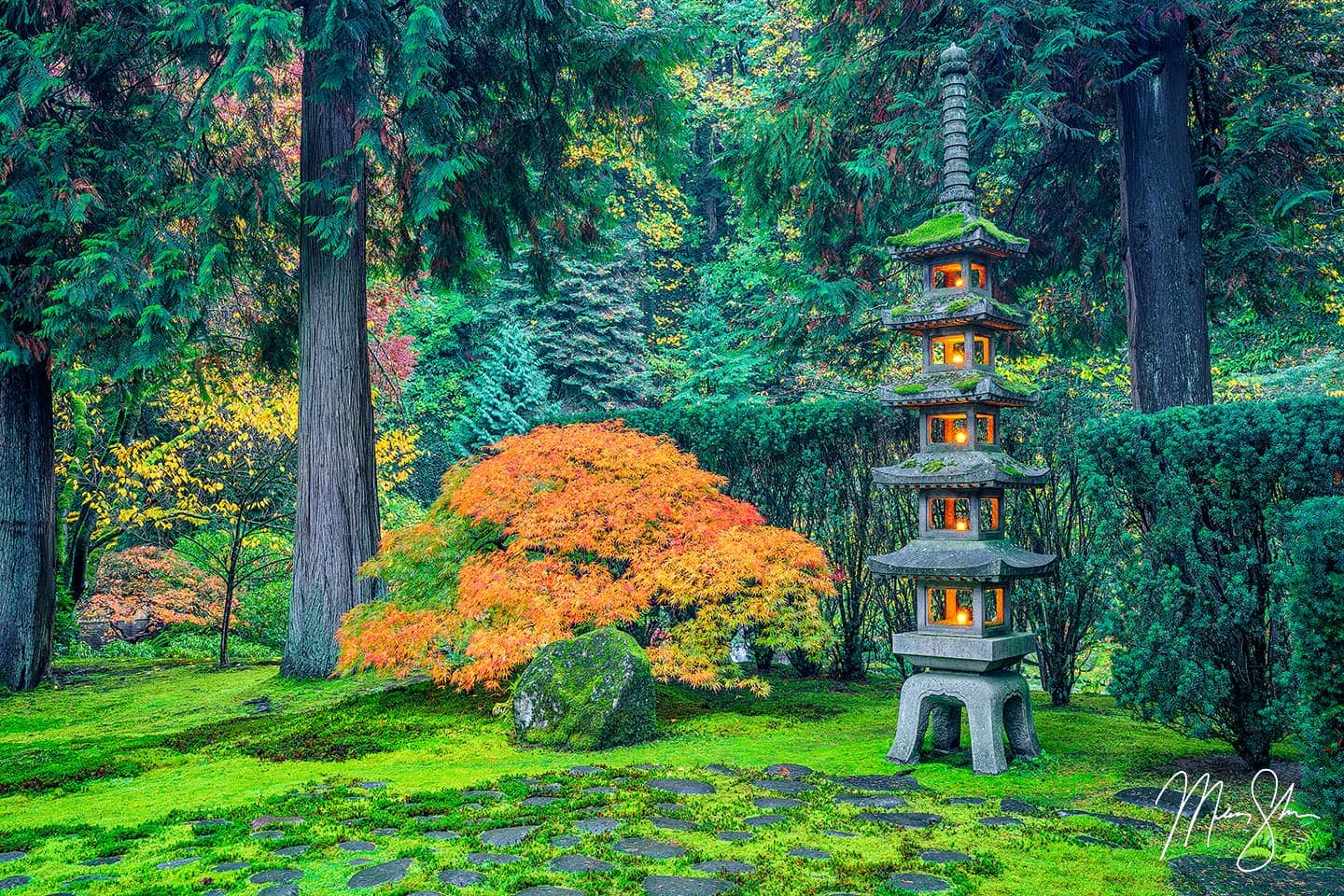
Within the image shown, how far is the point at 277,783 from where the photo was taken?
16.3 feet

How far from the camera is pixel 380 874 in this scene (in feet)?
11.2

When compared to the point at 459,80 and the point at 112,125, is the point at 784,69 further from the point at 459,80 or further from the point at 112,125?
the point at 112,125

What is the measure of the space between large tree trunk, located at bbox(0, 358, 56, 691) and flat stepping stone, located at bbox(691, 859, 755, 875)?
338 inches

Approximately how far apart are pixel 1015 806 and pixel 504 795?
2.77m

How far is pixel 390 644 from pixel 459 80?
6.81 metres

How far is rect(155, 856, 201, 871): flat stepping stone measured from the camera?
355 cm

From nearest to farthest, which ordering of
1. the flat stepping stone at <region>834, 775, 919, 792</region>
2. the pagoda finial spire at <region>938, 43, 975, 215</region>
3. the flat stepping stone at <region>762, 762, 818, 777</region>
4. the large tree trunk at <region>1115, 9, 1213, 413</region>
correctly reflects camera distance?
the flat stepping stone at <region>834, 775, 919, 792</region> < the flat stepping stone at <region>762, 762, 818, 777</region> < the pagoda finial spire at <region>938, 43, 975, 215</region> < the large tree trunk at <region>1115, 9, 1213, 413</region>

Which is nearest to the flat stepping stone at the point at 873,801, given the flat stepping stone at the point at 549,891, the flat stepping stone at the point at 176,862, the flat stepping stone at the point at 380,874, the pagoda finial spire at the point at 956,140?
the flat stepping stone at the point at 549,891

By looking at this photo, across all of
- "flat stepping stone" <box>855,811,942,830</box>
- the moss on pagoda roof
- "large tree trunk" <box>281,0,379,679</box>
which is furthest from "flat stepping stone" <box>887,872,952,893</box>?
"large tree trunk" <box>281,0,379,679</box>

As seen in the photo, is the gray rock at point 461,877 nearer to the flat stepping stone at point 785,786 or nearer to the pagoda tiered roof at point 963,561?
the flat stepping stone at point 785,786

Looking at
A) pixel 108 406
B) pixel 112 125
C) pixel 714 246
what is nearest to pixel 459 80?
pixel 112 125

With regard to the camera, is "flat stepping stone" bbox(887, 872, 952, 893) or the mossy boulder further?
the mossy boulder

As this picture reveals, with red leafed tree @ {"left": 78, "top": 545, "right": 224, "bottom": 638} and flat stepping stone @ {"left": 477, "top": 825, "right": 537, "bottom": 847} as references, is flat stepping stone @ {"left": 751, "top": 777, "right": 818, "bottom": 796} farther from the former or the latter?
red leafed tree @ {"left": 78, "top": 545, "right": 224, "bottom": 638}

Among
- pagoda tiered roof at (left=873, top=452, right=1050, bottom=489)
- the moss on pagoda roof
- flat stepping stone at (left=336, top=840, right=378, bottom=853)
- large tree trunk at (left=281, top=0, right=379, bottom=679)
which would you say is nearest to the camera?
flat stepping stone at (left=336, top=840, right=378, bottom=853)
